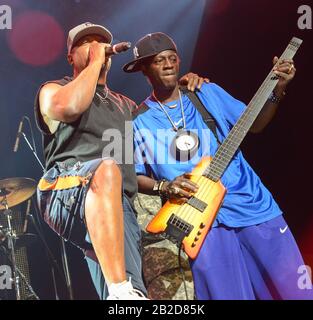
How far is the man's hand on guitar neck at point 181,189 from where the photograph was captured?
9.86ft

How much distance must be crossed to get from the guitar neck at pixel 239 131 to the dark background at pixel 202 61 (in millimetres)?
127

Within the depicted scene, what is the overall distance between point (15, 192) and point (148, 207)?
77cm

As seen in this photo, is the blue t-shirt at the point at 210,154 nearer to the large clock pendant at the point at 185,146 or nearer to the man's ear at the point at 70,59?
the large clock pendant at the point at 185,146

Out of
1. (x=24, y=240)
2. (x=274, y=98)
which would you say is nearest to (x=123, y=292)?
(x=24, y=240)

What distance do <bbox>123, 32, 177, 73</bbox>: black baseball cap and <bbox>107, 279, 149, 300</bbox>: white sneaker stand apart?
1.33m

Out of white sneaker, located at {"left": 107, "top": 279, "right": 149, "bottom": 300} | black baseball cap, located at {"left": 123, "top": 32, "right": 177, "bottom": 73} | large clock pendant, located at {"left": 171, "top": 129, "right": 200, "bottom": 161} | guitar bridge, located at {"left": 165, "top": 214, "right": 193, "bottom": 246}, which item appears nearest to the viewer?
white sneaker, located at {"left": 107, "top": 279, "right": 149, "bottom": 300}

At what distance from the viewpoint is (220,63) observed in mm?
3500

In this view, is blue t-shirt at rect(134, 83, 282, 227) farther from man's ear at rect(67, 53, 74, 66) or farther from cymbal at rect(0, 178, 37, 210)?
cymbal at rect(0, 178, 37, 210)

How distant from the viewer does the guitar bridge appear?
2.93 meters

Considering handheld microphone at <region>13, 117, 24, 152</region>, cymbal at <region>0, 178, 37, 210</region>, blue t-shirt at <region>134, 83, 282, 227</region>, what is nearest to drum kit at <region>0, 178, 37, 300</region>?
cymbal at <region>0, 178, 37, 210</region>

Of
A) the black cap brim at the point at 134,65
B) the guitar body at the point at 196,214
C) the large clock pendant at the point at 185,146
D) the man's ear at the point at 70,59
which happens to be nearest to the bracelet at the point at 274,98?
the large clock pendant at the point at 185,146

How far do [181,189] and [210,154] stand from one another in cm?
29

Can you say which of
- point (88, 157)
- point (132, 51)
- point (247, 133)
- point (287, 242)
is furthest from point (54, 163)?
point (287, 242)

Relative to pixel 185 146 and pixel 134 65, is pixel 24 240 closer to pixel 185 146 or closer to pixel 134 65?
pixel 185 146
